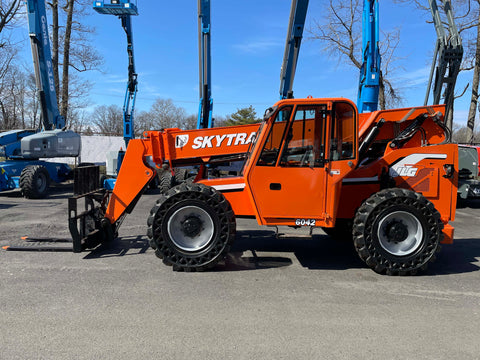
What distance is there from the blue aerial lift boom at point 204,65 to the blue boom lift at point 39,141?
564 cm

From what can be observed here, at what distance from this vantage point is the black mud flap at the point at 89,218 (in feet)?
17.3

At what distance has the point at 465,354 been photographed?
293 cm

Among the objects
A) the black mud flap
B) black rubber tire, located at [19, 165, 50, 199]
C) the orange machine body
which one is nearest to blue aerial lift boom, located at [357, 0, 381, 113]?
the orange machine body

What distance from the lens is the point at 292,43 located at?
11320 mm

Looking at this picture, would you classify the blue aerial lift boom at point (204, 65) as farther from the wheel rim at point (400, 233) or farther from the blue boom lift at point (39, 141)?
the wheel rim at point (400, 233)

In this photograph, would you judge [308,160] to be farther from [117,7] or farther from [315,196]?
[117,7]

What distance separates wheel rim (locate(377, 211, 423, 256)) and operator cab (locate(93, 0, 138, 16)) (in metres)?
11.4

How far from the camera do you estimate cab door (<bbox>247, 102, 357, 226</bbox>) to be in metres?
4.76

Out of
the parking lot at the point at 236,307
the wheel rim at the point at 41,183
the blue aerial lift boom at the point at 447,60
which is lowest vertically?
the parking lot at the point at 236,307

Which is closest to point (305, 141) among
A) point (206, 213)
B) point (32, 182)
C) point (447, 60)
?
point (206, 213)

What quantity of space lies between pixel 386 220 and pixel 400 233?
29 centimetres

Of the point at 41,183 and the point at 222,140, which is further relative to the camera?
the point at 41,183

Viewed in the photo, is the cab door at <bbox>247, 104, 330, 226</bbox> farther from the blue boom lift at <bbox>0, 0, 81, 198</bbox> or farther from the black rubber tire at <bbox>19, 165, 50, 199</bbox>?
the blue boom lift at <bbox>0, 0, 81, 198</bbox>

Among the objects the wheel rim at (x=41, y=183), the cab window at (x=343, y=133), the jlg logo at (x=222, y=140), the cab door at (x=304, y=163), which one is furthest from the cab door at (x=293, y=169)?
the wheel rim at (x=41, y=183)
